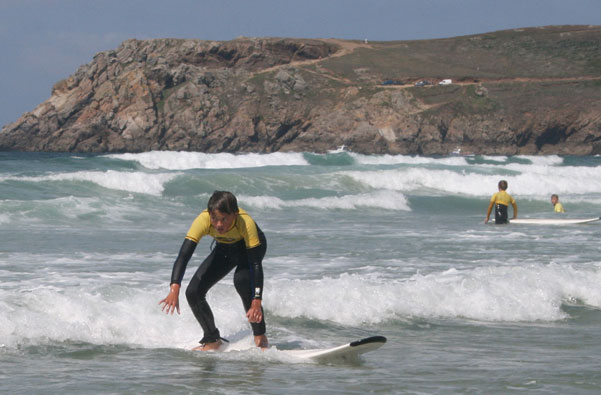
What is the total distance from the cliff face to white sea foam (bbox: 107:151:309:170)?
30362 mm

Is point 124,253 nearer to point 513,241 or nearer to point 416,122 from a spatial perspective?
point 513,241

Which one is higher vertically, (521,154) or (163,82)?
(163,82)

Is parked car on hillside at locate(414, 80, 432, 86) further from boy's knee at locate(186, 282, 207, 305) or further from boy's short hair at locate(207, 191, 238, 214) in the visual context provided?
boy's short hair at locate(207, 191, 238, 214)

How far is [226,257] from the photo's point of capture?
6.45m

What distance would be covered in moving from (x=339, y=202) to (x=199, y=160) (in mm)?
36531

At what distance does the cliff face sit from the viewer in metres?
95.2

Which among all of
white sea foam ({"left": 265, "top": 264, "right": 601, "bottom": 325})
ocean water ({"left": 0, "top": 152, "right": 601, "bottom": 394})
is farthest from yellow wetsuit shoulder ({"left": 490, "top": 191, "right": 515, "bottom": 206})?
white sea foam ({"left": 265, "top": 264, "right": 601, "bottom": 325})

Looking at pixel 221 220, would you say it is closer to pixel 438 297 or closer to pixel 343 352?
pixel 343 352

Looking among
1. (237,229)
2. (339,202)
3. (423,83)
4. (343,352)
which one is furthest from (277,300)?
(423,83)

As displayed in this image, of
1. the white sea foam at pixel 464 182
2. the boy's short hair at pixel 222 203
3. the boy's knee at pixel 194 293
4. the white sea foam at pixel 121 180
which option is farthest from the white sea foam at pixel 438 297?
the white sea foam at pixel 464 182

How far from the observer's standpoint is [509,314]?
912 cm

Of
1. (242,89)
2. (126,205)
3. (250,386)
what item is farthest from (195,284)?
(242,89)

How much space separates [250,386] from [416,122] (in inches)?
3639

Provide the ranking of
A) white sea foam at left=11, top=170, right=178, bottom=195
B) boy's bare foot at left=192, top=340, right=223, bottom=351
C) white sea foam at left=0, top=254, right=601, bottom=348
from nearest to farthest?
boy's bare foot at left=192, top=340, right=223, bottom=351 → white sea foam at left=0, top=254, right=601, bottom=348 → white sea foam at left=11, top=170, right=178, bottom=195
